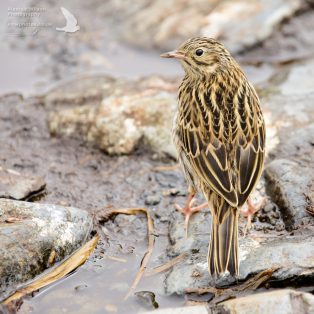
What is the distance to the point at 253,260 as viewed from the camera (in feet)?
18.5

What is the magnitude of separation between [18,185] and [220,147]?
2191 mm

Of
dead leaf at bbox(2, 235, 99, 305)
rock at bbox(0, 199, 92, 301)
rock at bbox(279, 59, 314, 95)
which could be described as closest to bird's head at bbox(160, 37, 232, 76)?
rock at bbox(279, 59, 314, 95)

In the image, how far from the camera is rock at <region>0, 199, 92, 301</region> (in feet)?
18.5

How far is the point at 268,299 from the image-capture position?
5.04m

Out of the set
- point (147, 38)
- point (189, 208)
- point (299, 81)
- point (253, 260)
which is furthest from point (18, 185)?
point (147, 38)

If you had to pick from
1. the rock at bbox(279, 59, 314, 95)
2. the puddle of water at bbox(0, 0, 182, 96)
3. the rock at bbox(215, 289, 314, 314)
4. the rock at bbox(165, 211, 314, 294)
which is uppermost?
the puddle of water at bbox(0, 0, 182, 96)

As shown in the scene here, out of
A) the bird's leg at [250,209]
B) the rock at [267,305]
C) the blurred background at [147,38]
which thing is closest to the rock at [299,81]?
the blurred background at [147,38]

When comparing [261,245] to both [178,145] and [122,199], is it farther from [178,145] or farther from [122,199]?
[122,199]

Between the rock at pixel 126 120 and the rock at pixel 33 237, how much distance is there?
156cm

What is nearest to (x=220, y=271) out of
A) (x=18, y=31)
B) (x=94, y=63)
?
(x=94, y=63)

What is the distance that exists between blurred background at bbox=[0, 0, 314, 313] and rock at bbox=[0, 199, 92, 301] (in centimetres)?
3

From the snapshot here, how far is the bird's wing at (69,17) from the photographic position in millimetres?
10401

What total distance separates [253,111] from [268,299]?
6.57ft

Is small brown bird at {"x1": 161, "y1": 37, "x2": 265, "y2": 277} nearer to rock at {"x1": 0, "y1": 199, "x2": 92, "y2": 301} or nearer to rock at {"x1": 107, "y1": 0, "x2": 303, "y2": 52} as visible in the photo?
rock at {"x1": 0, "y1": 199, "x2": 92, "y2": 301}
